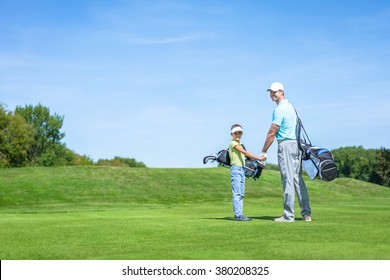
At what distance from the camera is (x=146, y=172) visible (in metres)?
57.7

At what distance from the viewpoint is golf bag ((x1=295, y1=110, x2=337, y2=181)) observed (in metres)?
12.7

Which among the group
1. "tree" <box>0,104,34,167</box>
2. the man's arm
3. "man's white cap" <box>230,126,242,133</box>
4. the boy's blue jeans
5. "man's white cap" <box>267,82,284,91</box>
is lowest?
the boy's blue jeans

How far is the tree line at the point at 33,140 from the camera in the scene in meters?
88.2

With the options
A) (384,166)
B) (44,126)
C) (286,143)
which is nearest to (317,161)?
(286,143)

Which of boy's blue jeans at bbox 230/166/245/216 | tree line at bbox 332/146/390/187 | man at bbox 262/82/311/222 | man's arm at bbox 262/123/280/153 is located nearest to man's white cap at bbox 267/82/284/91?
man at bbox 262/82/311/222

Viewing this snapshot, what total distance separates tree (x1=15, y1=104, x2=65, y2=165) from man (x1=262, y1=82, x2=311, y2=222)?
10138 cm

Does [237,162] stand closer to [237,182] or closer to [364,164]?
[237,182]

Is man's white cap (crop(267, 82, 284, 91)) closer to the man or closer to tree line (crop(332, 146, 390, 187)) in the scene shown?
the man

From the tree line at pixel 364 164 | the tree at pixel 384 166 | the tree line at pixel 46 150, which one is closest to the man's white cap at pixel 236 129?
the tree line at pixel 46 150

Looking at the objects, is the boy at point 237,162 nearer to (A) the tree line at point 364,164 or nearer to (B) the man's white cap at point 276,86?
(B) the man's white cap at point 276,86
